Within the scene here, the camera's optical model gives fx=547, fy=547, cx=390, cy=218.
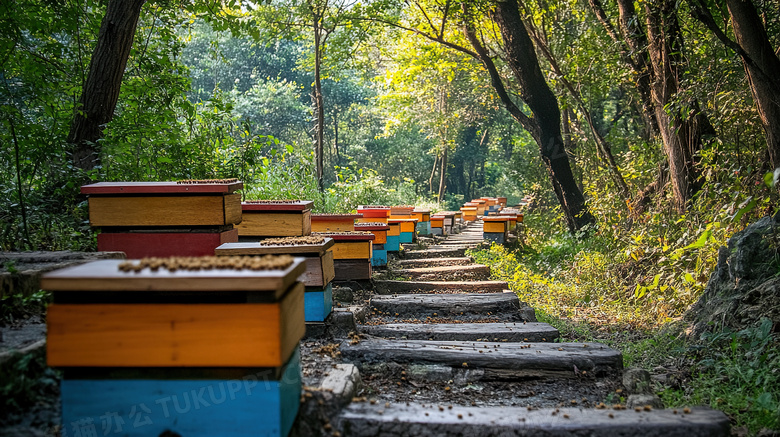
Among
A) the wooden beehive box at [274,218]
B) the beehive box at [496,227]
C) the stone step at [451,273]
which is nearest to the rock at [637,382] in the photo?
the wooden beehive box at [274,218]

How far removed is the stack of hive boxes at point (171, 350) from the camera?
197cm

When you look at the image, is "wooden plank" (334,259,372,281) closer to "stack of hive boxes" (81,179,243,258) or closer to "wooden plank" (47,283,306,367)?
"stack of hive boxes" (81,179,243,258)

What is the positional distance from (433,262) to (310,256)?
4973 mm

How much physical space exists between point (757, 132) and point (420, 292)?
4038 mm

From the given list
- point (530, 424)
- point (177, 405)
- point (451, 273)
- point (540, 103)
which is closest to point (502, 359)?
point (530, 424)

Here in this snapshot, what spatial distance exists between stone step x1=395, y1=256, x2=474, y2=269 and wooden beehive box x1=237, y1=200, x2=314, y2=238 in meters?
3.48

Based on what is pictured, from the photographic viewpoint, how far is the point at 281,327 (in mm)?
2008

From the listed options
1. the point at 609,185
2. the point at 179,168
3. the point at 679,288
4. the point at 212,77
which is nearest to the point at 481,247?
the point at 609,185

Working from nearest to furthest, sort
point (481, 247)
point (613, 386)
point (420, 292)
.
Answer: point (613, 386) < point (420, 292) < point (481, 247)

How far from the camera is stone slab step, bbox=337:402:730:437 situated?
234cm

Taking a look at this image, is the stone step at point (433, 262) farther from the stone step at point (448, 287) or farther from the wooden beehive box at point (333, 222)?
the wooden beehive box at point (333, 222)

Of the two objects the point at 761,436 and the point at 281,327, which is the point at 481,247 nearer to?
the point at 761,436

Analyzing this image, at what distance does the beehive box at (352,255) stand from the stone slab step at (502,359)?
6.21 ft

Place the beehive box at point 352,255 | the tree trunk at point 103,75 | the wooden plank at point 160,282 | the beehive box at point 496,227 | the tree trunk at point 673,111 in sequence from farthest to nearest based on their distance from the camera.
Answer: the beehive box at point 496,227, the tree trunk at point 673,111, the beehive box at point 352,255, the tree trunk at point 103,75, the wooden plank at point 160,282
